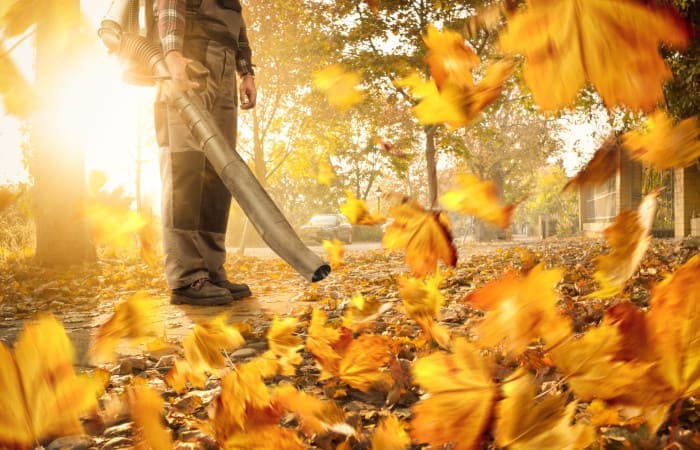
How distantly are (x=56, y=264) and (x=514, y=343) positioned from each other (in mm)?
6654

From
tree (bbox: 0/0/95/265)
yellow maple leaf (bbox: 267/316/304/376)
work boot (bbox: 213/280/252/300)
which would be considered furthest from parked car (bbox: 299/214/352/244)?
yellow maple leaf (bbox: 267/316/304/376)

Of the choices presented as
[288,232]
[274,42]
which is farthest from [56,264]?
[274,42]

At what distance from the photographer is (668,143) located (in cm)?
155

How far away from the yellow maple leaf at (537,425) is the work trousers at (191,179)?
229cm

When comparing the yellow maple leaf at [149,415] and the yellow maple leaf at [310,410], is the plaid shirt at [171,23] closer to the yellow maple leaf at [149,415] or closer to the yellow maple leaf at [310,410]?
the yellow maple leaf at [149,415]

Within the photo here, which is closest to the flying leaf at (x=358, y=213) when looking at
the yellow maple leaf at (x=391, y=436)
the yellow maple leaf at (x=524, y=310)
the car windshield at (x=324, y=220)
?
the yellow maple leaf at (x=524, y=310)

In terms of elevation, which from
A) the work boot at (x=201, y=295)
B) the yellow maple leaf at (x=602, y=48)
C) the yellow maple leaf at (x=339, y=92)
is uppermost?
the yellow maple leaf at (x=339, y=92)

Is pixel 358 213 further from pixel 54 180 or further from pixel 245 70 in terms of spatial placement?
pixel 54 180

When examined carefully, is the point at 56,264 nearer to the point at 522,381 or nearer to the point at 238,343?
the point at 238,343

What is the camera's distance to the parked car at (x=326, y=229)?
22.2 metres

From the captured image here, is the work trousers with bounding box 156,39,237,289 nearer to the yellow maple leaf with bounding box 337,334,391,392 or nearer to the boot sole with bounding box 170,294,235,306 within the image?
the boot sole with bounding box 170,294,235,306

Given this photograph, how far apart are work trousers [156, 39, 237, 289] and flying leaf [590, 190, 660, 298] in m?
2.12

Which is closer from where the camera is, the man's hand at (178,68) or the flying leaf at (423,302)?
the flying leaf at (423,302)

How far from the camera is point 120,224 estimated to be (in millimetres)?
5617
